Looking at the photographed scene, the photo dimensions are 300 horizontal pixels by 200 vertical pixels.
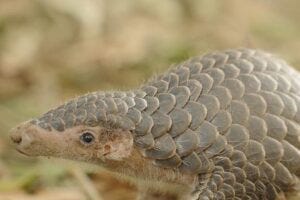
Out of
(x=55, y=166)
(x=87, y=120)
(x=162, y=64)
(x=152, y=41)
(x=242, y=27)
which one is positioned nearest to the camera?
(x=87, y=120)

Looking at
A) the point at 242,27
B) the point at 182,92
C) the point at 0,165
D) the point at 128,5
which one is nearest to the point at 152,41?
the point at 128,5

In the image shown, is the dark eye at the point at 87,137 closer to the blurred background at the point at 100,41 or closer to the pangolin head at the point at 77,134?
the pangolin head at the point at 77,134

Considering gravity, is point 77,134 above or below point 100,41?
below

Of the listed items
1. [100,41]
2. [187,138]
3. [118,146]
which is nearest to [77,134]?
[118,146]

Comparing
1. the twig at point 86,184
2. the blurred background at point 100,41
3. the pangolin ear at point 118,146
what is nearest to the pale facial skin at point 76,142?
the pangolin ear at point 118,146

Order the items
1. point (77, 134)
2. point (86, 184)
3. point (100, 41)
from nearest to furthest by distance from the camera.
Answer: point (77, 134) → point (86, 184) → point (100, 41)

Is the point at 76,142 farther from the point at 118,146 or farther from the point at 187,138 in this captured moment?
the point at 187,138

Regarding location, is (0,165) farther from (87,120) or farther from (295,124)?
(295,124)
